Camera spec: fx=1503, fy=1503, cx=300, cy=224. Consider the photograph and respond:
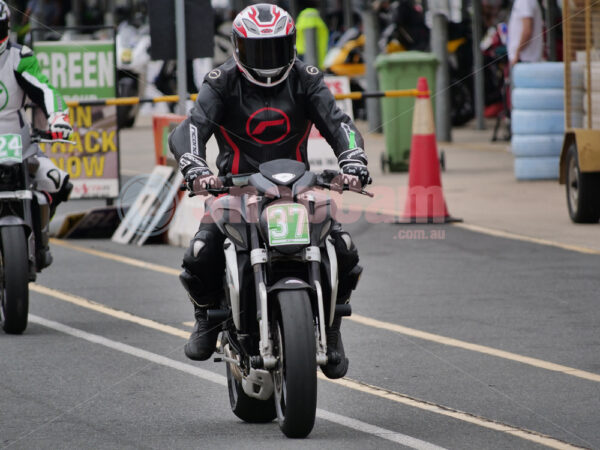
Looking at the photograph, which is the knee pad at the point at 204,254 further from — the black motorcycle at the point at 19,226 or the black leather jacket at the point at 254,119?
the black motorcycle at the point at 19,226

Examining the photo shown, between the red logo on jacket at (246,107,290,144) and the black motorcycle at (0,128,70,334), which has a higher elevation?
the red logo on jacket at (246,107,290,144)

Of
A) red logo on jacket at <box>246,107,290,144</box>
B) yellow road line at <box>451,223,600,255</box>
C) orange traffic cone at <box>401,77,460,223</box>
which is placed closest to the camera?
red logo on jacket at <box>246,107,290,144</box>

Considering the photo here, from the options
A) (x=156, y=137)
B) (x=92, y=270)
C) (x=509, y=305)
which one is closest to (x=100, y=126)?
(x=156, y=137)

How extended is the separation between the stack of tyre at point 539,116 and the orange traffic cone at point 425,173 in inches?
120

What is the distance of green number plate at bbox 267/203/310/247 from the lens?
5930mm

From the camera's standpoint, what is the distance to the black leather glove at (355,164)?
244 inches

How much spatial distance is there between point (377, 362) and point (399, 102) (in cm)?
1060

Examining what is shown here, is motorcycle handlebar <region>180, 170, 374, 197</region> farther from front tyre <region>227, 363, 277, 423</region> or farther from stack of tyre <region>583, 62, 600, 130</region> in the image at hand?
stack of tyre <region>583, 62, 600, 130</region>

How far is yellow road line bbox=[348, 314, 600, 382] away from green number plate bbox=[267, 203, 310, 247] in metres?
2.12

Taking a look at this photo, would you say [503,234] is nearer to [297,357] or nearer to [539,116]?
[539,116]

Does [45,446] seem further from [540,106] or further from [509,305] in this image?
[540,106]

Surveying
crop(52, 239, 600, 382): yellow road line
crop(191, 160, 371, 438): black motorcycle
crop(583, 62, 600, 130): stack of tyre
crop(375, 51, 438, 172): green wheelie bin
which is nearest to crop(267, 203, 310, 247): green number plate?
crop(191, 160, 371, 438): black motorcycle

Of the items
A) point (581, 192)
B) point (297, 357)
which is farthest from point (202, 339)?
point (581, 192)

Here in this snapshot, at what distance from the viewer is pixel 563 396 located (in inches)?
274
